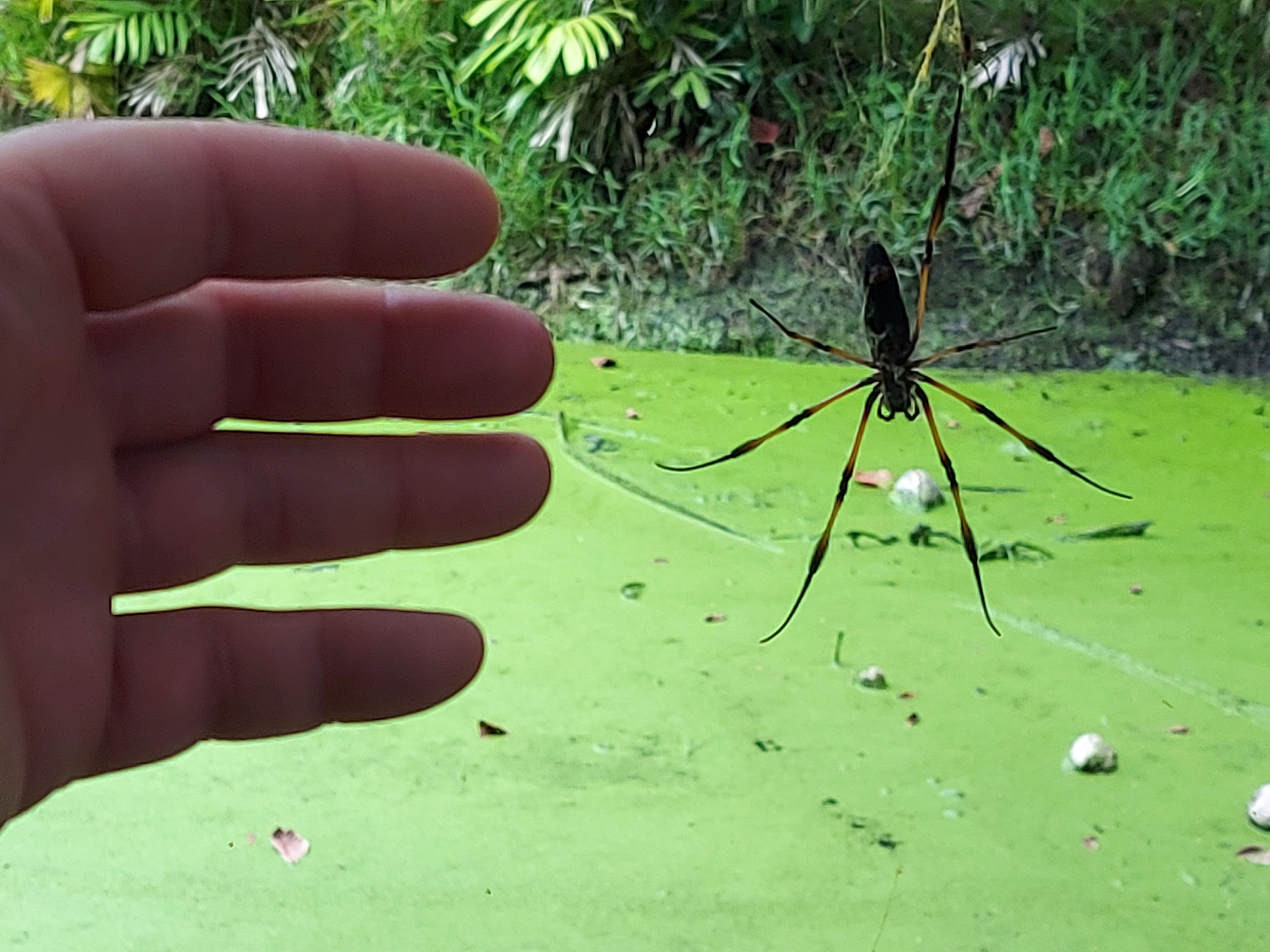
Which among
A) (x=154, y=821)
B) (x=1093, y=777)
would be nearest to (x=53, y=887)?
(x=154, y=821)

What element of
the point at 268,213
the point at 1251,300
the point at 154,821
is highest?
the point at 268,213

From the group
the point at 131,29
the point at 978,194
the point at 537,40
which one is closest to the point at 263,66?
the point at 131,29

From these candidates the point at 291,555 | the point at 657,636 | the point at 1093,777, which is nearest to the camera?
the point at 291,555

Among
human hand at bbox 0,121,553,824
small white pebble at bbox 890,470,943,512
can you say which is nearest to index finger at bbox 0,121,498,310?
human hand at bbox 0,121,553,824

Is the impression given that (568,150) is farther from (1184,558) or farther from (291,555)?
(291,555)

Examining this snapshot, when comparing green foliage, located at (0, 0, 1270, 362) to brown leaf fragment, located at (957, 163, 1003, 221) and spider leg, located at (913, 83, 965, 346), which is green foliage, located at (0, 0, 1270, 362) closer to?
brown leaf fragment, located at (957, 163, 1003, 221)

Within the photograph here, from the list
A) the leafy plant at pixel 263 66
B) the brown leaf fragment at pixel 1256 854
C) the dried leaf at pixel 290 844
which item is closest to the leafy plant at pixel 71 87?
the leafy plant at pixel 263 66

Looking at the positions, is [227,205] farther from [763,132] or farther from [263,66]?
[263,66]
